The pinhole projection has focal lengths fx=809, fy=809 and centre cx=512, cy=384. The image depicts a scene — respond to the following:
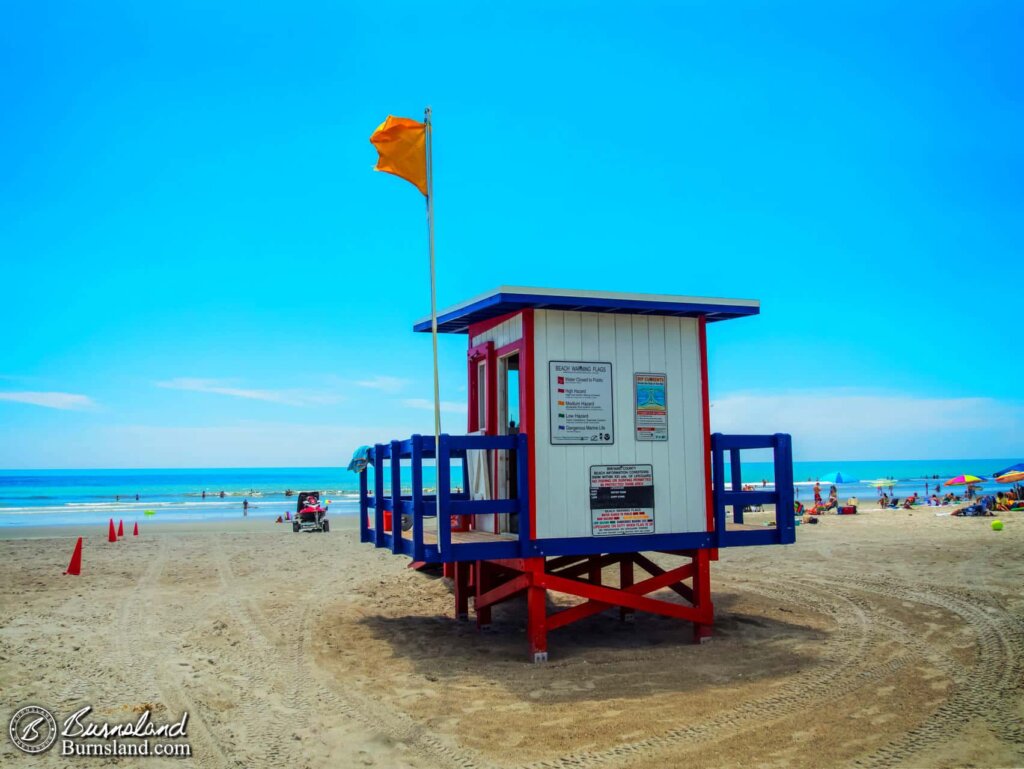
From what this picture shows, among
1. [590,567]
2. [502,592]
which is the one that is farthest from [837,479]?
[502,592]

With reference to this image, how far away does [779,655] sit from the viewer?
9.41 metres

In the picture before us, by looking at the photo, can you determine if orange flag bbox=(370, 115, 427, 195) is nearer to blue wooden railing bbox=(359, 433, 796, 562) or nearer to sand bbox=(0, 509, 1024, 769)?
blue wooden railing bbox=(359, 433, 796, 562)

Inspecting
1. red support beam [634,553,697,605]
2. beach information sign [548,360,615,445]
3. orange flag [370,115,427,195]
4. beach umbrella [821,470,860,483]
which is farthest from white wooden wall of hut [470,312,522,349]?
beach umbrella [821,470,860,483]

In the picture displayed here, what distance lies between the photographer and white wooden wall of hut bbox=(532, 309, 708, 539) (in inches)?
379

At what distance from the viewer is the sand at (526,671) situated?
655 centimetres

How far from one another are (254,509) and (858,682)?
47809 mm

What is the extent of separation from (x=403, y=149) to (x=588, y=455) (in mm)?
4275

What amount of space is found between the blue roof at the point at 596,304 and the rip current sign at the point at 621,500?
1.95m

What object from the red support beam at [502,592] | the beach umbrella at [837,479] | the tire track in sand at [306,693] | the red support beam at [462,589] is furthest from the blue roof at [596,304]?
the beach umbrella at [837,479]

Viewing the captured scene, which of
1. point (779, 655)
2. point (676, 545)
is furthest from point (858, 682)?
point (676, 545)

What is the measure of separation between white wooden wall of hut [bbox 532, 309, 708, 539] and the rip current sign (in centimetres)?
8

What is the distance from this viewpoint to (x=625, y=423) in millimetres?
9984

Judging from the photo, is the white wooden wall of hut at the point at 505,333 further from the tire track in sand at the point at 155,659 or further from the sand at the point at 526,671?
the tire track in sand at the point at 155,659

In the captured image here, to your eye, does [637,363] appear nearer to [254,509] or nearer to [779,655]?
[779,655]
